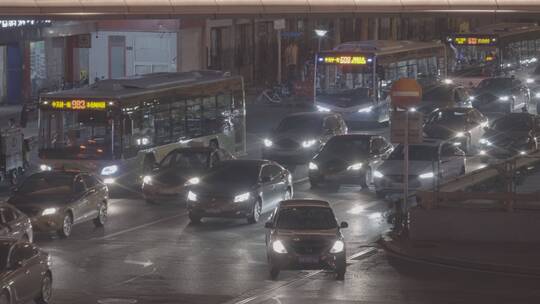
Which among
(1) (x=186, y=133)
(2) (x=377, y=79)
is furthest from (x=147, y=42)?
(1) (x=186, y=133)

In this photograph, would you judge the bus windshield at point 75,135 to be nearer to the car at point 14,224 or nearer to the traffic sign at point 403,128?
the traffic sign at point 403,128

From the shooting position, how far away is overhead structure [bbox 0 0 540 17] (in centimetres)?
4181

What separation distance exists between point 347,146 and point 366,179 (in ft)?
5.04

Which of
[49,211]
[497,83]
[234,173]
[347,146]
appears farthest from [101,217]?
[497,83]

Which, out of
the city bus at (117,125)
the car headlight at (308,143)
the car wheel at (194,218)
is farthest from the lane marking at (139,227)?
the car headlight at (308,143)

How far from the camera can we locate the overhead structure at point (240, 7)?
41.8 meters

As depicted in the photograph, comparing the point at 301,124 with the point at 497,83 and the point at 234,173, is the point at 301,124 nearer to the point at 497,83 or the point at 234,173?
the point at 234,173

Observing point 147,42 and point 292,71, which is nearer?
point 147,42

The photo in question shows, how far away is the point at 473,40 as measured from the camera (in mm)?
73312

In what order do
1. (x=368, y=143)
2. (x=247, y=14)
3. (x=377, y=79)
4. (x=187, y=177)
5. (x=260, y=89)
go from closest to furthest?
(x=187, y=177) → (x=368, y=143) → (x=247, y=14) → (x=377, y=79) → (x=260, y=89)

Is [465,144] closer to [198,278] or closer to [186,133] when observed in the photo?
[186,133]

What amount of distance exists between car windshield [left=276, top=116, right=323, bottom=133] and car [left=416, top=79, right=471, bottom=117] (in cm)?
1171

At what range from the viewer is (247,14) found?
44812 mm

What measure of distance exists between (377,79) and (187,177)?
19.9 m
